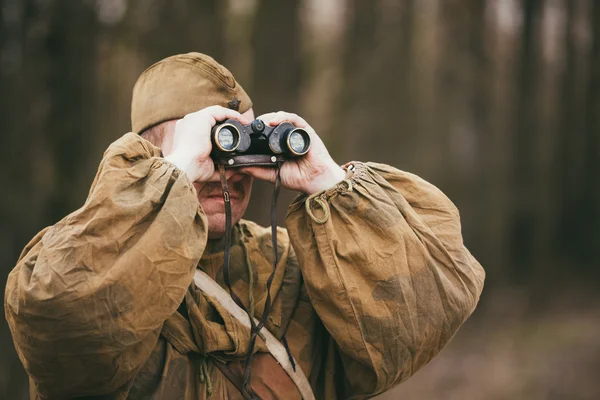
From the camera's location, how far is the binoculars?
1771mm

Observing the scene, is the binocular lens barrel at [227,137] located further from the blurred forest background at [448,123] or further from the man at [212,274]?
the blurred forest background at [448,123]

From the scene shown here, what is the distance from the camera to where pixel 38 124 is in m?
3.79

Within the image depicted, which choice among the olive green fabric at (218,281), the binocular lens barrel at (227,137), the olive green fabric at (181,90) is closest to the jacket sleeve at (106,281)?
the olive green fabric at (218,281)

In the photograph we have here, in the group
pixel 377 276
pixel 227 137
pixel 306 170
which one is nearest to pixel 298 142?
pixel 306 170

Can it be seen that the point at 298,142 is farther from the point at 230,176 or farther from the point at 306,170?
the point at 230,176

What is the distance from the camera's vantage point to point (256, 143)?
6.02 feet

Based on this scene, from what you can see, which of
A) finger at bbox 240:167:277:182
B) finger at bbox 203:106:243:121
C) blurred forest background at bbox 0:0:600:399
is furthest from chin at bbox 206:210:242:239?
blurred forest background at bbox 0:0:600:399

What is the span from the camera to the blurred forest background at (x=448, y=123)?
3.82 m

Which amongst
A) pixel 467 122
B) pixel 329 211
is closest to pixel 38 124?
pixel 329 211

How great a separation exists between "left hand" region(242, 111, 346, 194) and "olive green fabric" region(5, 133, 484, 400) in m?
0.04

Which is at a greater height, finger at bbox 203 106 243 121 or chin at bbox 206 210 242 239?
finger at bbox 203 106 243 121

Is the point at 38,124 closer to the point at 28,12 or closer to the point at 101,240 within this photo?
the point at 28,12

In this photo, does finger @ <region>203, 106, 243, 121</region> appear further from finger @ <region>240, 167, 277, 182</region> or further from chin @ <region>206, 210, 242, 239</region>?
chin @ <region>206, 210, 242, 239</region>

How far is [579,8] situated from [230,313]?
663 cm
